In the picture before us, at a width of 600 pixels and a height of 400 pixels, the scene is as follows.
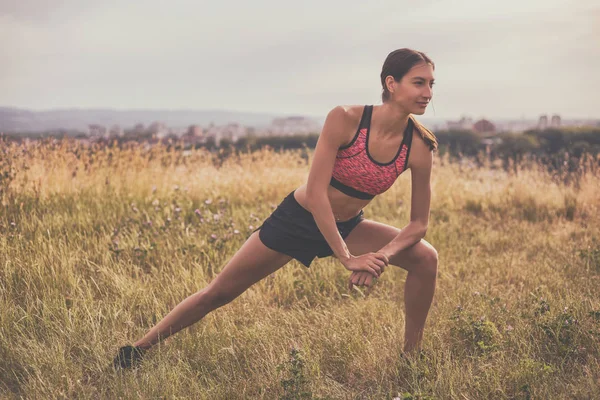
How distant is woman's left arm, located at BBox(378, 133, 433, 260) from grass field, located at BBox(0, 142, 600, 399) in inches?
26.1

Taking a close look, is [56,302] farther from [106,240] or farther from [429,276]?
[429,276]

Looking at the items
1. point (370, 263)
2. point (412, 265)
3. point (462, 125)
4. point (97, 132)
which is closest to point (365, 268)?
point (370, 263)

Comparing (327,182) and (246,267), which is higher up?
(327,182)

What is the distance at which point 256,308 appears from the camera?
3594 mm

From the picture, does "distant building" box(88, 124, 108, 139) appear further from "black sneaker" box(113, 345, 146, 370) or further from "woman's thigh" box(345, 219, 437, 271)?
"woman's thigh" box(345, 219, 437, 271)

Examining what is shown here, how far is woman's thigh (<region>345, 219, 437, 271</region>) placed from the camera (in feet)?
8.65

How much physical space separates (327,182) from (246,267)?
27.0 inches

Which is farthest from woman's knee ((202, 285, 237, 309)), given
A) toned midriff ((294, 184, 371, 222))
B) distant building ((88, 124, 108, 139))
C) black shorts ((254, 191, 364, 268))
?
distant building ((88, 124, 108, 139))

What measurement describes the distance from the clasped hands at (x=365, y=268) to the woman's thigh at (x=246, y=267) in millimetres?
453

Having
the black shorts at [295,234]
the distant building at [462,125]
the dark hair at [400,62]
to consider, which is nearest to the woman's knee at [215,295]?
the black shorts at [295,234]

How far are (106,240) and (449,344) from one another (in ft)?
10.3

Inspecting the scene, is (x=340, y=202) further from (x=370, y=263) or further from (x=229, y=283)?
(x=229, y=283)

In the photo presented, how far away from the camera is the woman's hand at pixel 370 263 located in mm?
2404

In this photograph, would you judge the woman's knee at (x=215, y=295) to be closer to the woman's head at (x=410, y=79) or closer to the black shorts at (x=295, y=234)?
the black shorts at (x=295, y=234)
